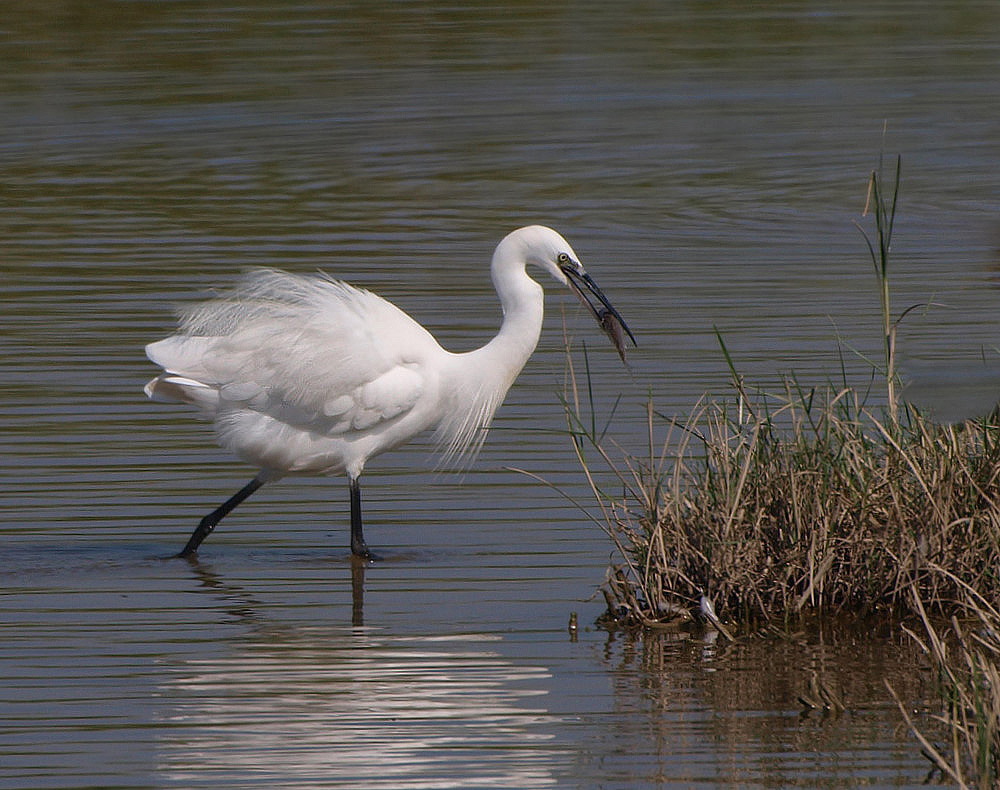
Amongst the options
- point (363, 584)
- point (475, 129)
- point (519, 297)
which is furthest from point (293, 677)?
point (475, 129)

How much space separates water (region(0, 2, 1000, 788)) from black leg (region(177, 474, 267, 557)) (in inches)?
3.2

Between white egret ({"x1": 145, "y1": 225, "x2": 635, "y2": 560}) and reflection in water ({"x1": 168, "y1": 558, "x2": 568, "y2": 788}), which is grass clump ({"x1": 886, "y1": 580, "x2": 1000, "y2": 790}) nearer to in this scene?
reflection in water ({"x1": 168, "y1": 558, "x2": 568, "y2": 788})

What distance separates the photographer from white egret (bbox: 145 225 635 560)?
295 inches

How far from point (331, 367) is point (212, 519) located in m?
0.71

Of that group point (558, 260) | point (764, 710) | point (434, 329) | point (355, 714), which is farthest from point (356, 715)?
point (434, 329)

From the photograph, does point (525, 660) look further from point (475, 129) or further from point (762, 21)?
point (762, 21)

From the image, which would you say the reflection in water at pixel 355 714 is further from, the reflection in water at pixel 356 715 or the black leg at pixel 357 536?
the black leg at pixel 357 536

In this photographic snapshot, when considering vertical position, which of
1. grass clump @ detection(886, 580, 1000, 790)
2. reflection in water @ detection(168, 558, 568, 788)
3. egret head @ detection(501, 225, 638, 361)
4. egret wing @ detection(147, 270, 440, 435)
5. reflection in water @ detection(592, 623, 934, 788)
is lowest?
reflection in water @ detection(168, 558, 568, 788)

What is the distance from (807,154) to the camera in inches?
648

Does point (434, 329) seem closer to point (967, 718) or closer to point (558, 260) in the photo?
point (558, 260)

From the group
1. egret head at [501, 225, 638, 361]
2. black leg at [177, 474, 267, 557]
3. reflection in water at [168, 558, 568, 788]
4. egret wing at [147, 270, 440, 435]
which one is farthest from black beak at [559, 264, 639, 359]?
reflection in water at [168, 558, 568, 788]

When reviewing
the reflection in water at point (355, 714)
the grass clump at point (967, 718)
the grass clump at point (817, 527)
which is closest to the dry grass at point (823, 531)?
the grass clump at point (817, 527)

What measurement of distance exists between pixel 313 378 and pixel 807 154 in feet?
32.0

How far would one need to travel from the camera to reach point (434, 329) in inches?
412
